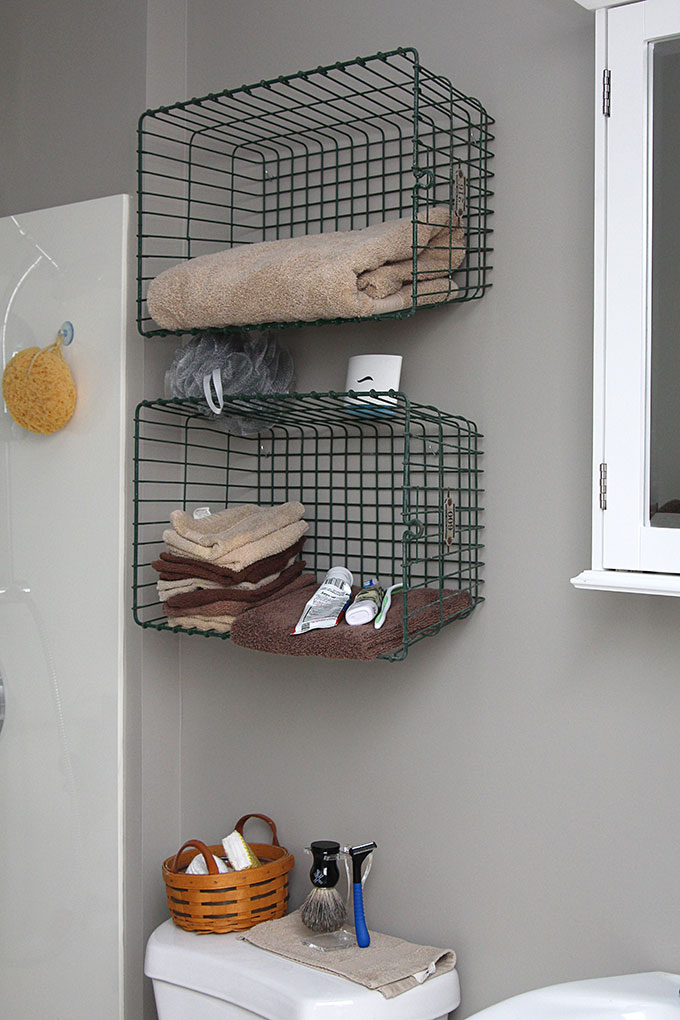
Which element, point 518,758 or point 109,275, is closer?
point 518,758

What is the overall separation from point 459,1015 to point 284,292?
118cm

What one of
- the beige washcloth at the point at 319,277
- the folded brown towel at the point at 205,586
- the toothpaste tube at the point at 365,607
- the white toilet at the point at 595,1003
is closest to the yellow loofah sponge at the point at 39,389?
the beige washcloth at the point at 319,277

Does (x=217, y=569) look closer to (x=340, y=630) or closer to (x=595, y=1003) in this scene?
(x=340, y=630)

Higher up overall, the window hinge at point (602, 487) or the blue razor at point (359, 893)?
the window hinge at point (602, 487)

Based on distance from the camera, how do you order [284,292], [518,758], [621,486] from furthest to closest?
[518,758] → [284,292] → [621,486]

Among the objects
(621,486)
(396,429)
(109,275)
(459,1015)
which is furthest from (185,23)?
(459,1015)

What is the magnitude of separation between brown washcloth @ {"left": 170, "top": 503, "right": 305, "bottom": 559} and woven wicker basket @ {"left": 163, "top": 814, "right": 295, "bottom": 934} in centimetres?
53

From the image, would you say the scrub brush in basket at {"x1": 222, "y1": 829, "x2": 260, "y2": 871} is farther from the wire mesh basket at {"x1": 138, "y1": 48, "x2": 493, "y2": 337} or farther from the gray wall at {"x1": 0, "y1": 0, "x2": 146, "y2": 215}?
the gray wall at {"x1": 0, "y1": 0, "x2": 146, "y2": 215}

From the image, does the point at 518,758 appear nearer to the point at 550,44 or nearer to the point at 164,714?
the point at 164,714

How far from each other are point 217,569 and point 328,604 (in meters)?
0.21

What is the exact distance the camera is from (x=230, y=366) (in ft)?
5.55

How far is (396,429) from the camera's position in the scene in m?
1.68

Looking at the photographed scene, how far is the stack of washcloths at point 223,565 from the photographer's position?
5.25 feet

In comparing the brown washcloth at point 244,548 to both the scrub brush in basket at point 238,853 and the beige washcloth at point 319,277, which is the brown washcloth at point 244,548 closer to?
the beige washcloth at point 319,277
